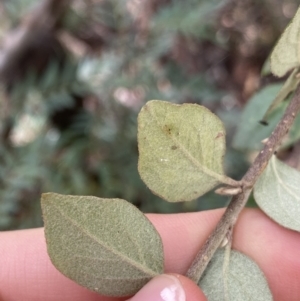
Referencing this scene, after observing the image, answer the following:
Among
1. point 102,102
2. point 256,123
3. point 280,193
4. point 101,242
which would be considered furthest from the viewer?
point 102,102

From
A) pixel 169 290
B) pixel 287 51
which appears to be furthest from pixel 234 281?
pixel 287 51

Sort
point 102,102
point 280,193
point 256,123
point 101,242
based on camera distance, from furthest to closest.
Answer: point 102,102
point 256,123
point 280,193
point 101,242

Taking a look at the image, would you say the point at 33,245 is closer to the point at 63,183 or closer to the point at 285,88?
the point at 63,183

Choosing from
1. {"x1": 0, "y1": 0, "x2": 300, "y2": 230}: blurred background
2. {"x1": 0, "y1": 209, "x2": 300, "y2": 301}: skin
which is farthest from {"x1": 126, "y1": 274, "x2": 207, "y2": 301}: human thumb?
{"x1": 0, "y1": 0, "x2": 300, "y2": 230}: blurred background

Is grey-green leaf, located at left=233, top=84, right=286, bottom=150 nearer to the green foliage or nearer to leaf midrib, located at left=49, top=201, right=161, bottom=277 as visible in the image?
the green foliage

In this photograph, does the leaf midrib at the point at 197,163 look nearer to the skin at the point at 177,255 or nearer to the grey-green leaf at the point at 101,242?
the grey-green leaf at the point at 101,242

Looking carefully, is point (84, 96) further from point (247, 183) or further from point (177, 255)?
point (247, 183)

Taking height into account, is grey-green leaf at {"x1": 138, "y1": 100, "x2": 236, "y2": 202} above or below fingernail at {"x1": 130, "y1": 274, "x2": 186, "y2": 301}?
above
